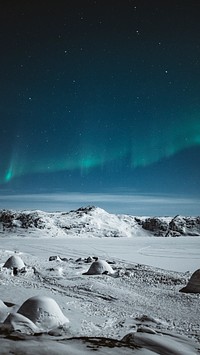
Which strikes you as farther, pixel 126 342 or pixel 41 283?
pixel 41 283

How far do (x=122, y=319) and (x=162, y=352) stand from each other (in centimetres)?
154

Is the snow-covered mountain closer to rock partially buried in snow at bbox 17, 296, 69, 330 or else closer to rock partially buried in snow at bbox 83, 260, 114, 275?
rock partially buried in snow at bbox 83, 260, 114, 275

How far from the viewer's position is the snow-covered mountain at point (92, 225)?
6169cm

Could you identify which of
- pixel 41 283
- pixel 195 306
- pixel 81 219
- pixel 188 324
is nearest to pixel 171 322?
pixel 188 324

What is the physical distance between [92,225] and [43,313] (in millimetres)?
63926

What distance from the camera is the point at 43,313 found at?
470 cm

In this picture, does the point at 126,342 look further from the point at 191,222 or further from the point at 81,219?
the point at 191,222

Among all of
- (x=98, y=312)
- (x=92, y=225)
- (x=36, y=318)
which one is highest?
(x=92, y=225)

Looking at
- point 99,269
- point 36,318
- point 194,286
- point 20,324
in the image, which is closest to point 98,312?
point 36,318

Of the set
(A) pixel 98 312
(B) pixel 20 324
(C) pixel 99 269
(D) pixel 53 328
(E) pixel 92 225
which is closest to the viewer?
(B) pixel 20 324

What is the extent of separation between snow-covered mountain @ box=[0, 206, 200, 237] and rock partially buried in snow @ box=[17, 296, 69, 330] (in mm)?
49824

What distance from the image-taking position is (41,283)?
822 centimetres

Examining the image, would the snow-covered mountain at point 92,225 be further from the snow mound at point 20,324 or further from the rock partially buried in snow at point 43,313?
the snow mound at point 20,324

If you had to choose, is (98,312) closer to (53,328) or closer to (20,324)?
(53,328)
